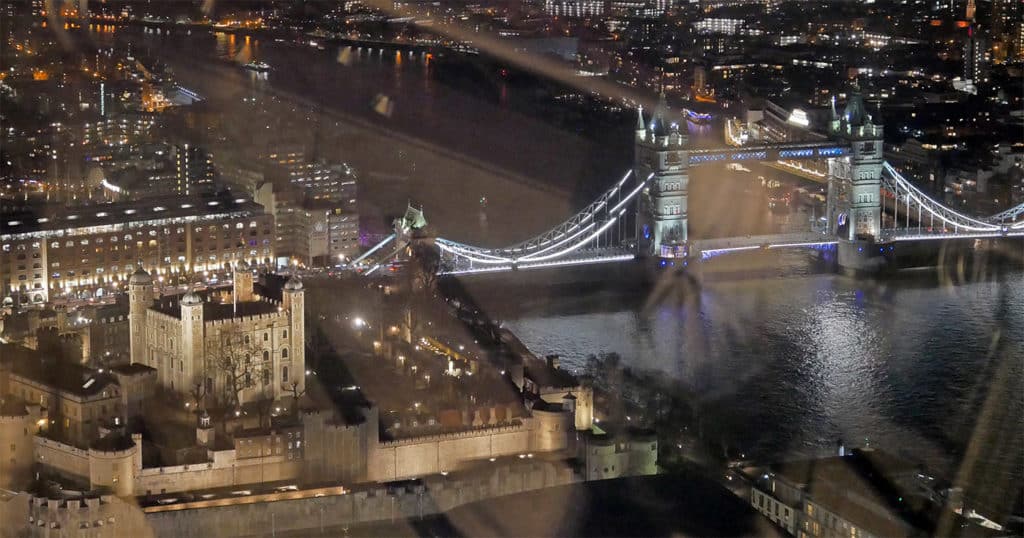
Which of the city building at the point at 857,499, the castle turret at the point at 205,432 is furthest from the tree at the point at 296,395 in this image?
the city building at the point at 857,499

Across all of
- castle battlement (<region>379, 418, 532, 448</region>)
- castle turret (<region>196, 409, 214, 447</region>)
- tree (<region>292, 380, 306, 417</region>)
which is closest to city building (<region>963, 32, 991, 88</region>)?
tree (<region>292, 380, 306, 417</region>)

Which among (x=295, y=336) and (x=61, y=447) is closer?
(x=61, y=447)

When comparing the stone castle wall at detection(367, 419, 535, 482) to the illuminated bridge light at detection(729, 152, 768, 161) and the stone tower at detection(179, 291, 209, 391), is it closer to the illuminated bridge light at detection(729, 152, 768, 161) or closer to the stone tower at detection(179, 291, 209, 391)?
the stone tower at detection(179, 291, 209, 391)

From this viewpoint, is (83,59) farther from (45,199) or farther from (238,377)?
(238,377)

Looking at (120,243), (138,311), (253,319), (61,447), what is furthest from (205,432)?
(120,243)

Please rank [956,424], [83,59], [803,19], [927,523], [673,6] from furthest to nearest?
[673,6] < [803,19] < [83,59] < [956,424] < [927,523]

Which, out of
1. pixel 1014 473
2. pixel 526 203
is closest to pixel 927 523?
pixel 1014 473

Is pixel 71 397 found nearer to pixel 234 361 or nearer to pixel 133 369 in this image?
pixel 133 369
